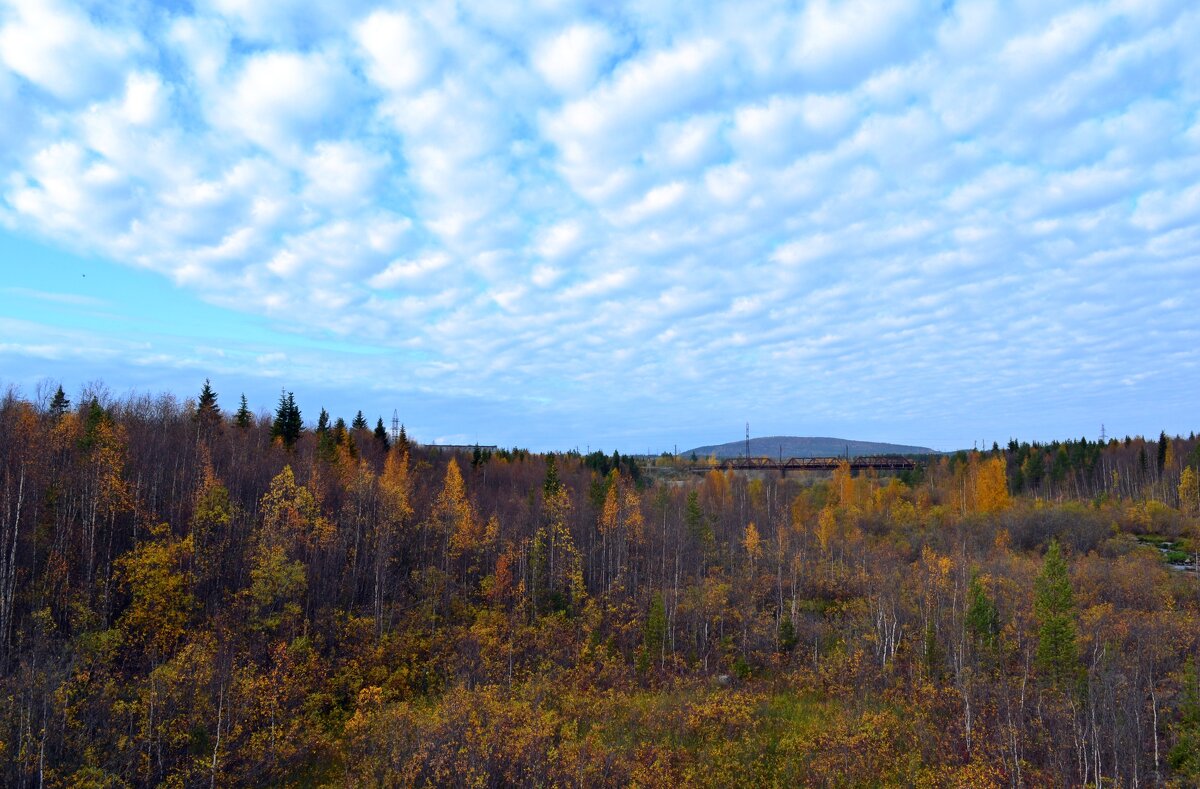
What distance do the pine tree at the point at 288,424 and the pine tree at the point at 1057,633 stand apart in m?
78.8

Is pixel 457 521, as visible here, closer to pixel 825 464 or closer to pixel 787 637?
pixel 787 637

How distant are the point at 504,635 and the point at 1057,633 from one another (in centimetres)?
4387

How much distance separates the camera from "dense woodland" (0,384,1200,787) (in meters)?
35.4

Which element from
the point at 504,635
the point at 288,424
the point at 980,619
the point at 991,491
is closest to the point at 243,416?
the point at 288,424

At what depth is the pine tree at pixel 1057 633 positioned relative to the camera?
44.3m

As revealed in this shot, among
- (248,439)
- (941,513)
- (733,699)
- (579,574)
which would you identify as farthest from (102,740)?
(941,513)

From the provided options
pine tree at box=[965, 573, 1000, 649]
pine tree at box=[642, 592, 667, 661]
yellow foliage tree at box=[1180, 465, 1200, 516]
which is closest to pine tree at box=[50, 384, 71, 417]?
pine tree at box=[642, 592, 667, 661]

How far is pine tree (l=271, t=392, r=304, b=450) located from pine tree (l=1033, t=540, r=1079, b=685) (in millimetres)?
78764

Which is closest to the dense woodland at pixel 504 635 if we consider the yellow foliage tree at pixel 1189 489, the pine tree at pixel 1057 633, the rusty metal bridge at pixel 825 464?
the pine tree at pixel 1057 633

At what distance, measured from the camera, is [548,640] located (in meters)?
58.7

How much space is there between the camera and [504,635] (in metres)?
58.9

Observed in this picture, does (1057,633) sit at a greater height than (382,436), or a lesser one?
lesser

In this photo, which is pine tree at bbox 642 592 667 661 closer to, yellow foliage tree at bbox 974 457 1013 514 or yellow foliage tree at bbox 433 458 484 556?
yellow foliage tree at bbox 433 458 484 556

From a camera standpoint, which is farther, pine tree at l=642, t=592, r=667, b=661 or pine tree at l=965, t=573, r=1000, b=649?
pine tree at l=642, t=592, r=667, b=661
